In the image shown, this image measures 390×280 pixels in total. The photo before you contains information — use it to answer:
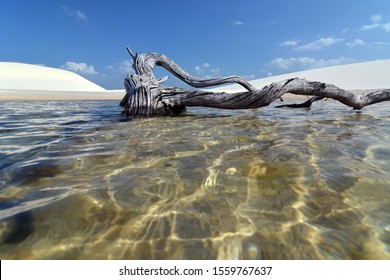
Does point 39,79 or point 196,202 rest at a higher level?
point 39,79

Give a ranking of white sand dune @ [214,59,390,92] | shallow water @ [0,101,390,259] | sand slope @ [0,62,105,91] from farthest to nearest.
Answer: sand slope @ [0,62,105,91], white sand dune @ [214,59,390,92], shallow water @ [0,101,390,259]

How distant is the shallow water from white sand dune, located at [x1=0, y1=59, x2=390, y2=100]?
711 inches

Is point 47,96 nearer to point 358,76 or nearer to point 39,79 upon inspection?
point 39,79

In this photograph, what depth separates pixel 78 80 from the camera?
51719 millimetres

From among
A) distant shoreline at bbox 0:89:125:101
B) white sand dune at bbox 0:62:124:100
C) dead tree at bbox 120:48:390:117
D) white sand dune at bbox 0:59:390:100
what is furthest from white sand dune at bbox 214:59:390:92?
white sand dune at bbox 0:62:124:100

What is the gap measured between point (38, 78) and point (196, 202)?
55.9 metres

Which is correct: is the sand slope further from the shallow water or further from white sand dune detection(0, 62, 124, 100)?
the shallow water

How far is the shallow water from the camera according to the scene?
4.33 ft

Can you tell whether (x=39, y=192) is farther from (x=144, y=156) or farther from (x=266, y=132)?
(x=266, y=132)

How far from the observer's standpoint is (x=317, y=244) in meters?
1.33

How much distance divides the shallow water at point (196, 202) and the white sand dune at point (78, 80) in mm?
18055

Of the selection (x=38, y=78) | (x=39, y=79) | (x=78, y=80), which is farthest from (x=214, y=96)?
(x=78, y=80)

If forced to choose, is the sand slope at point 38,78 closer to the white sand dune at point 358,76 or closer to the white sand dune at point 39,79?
the white sand dune at point 39,79

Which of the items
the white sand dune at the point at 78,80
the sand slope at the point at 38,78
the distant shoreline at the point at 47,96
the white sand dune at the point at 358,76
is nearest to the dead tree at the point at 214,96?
the distant shoreline at the point at 47,96
